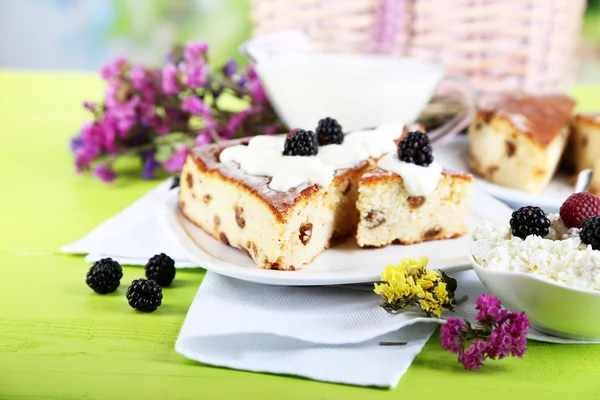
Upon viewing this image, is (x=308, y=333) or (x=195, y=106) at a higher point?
(x=195, y=106)

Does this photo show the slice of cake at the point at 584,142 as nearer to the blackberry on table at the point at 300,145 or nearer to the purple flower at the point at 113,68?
the blackberry on table at the point at 300,145

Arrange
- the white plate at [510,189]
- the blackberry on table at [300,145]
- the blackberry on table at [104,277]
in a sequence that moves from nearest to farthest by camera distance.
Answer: the blackberry on table at [104,277], the blackberry on table at [300,145], the white plate at [510,189]

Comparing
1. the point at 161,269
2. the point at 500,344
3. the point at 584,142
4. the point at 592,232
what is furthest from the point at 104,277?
the point at 584,142

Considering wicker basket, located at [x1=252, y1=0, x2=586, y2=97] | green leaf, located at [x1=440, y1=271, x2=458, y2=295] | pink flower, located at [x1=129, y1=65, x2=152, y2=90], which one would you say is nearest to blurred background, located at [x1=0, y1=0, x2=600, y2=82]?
wicker basket, located at [x1=252, y1=0, x2=586, y2=97]

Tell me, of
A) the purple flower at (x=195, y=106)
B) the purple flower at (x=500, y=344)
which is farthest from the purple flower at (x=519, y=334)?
the purple flower at (x=195, y=106)

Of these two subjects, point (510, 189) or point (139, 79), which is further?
point (139, 79)

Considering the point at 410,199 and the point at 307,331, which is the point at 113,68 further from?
the point at 307,331
